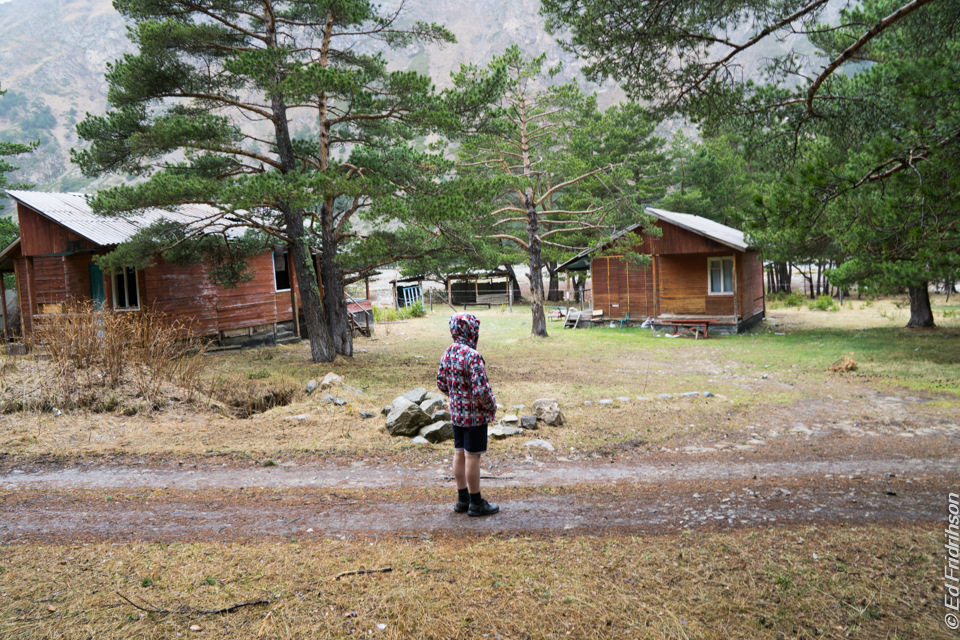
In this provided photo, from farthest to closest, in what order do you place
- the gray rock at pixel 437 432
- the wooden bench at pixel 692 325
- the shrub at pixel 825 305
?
the shrub at pixel 825 305 < the wooden bench at pixel 692 325 < the gray rock at pixel 437 432

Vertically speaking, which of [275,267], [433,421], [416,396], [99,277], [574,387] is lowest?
[574,387]

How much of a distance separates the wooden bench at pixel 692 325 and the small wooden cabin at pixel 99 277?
51.0 ft

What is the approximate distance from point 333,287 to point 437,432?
8.93 meters

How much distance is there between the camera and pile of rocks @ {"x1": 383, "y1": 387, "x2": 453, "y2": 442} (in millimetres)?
7812

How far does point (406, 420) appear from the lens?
8.01 m

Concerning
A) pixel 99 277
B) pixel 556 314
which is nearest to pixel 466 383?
pixel 99 277

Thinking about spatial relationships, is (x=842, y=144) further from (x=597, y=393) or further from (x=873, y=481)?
(x=597, y=393)

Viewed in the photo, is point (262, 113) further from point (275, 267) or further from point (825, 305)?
point (825, 305)

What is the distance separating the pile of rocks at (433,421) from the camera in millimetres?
7848

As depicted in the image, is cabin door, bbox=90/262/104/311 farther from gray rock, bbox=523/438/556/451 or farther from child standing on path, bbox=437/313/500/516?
child standing on path, bbox=437/313/500/516

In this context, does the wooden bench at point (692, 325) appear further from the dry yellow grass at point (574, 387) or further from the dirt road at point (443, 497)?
the dirt road at point (443, 497)

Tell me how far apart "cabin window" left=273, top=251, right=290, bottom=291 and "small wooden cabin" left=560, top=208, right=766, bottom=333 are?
11692 mm

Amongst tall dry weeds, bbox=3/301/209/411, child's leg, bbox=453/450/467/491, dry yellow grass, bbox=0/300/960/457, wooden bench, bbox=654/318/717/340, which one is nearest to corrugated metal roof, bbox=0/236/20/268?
dry yellow grass, bbox=0/300/960/457

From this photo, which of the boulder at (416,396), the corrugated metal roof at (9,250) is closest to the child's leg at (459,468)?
the boulder at (416,396)
